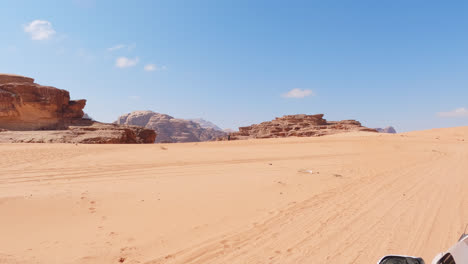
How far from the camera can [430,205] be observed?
5.08 m

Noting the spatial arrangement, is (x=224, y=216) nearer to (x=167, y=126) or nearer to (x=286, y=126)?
(x=286, y=126)

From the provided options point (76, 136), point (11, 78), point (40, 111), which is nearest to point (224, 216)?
point (76, 136)

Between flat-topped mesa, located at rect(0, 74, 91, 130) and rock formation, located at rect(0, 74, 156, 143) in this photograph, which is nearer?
rock formation, located at rect(0, 74, 156, 143)

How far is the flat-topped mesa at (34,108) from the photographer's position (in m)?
32.0

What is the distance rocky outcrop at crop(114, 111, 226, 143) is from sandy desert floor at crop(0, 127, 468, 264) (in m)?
83.9

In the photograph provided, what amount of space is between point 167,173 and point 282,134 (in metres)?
52.2

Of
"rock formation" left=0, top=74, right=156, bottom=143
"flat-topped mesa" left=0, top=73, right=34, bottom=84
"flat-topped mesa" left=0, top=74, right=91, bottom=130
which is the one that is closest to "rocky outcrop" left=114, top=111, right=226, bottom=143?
"flat-topped mesa" left=0, top=73, right=34, bottom=84

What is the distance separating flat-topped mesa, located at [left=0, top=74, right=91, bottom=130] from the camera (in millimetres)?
31970

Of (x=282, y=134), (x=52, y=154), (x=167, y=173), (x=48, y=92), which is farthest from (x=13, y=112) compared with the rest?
(x=282, y=134)

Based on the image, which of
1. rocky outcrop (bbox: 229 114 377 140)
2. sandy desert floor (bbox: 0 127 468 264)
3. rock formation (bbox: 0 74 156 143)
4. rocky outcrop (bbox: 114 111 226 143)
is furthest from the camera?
rocky outcrop (bbox: 114 111 226 143)

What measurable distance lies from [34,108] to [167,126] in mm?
67037

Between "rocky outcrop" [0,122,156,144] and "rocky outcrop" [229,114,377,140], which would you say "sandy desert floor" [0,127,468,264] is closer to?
"rocky outcrop" [0,122,156,144]

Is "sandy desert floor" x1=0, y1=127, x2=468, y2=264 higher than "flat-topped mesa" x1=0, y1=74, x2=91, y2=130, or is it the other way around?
"flat-topped mesa" x1=0, y1=74, x2=91, y2=130

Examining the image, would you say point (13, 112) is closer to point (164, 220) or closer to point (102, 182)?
point (102, 182)
